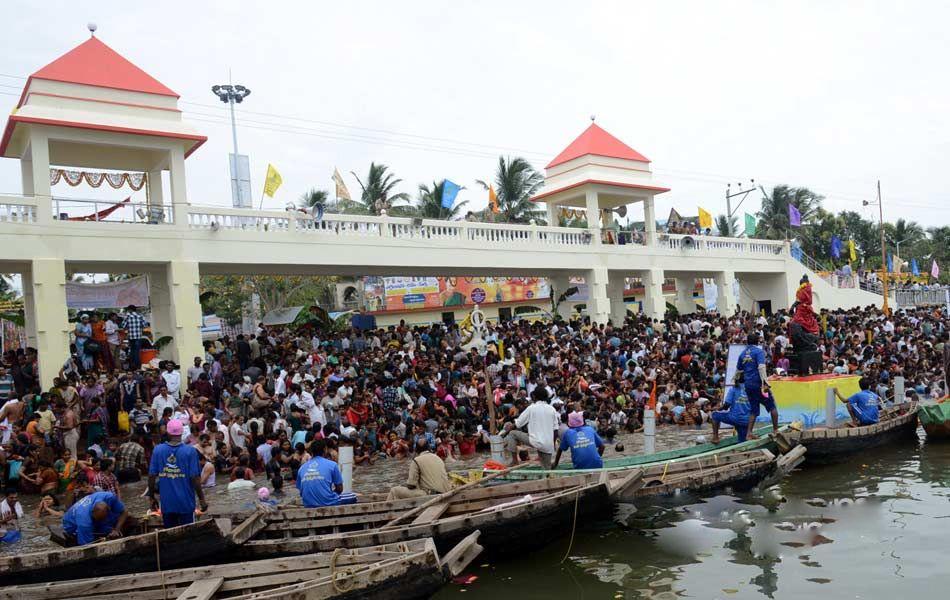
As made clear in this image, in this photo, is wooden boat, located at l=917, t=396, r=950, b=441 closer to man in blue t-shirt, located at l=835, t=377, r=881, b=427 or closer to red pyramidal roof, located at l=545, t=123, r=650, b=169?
man in blue t-shirt, located at l=835, t=377, r=881, b=427

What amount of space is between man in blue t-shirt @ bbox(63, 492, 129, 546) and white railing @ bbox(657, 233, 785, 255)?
21.9m

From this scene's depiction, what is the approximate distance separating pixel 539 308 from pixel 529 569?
32225 mm

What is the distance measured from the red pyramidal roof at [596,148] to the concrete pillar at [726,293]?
222 inches

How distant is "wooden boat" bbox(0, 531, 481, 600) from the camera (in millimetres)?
6418

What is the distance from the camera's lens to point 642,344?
2112 centimetres

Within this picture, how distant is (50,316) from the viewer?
1504 centimetres

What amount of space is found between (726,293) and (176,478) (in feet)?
81.0

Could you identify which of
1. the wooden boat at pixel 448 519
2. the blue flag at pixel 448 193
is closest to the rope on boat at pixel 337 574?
the wooden boat at pixel 448 519

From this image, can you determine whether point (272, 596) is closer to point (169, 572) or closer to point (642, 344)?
point (169, 572)

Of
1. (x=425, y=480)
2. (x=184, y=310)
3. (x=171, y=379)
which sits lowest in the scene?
(x=425, y=480)

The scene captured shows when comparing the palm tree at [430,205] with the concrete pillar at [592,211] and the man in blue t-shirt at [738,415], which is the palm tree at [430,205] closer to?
the concrete pillar at [592,211]

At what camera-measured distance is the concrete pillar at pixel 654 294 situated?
2630cm

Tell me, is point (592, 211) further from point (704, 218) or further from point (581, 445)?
point (581, 445)

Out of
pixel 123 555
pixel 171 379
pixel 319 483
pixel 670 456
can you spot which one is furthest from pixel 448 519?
pixel 171 379
